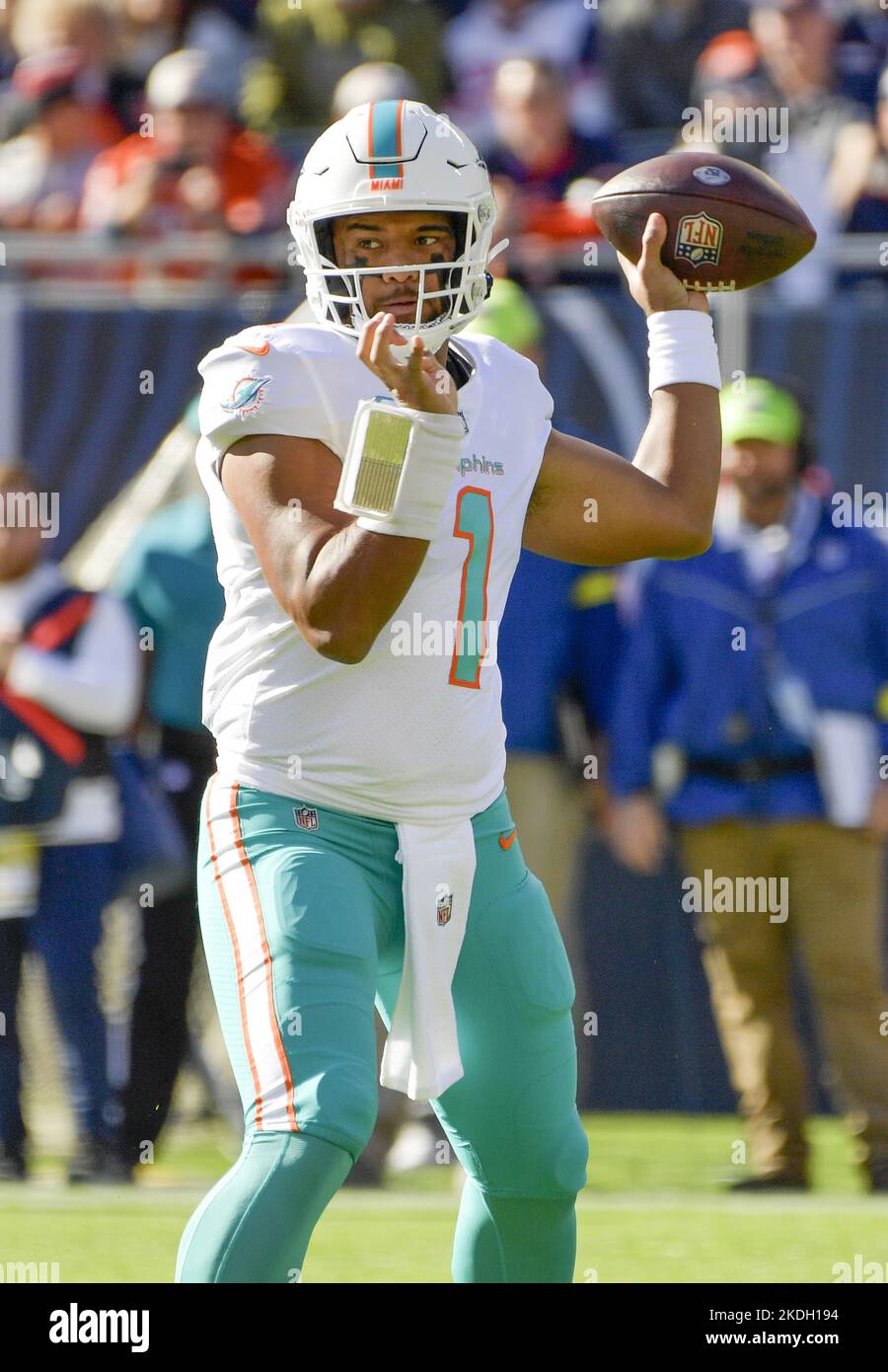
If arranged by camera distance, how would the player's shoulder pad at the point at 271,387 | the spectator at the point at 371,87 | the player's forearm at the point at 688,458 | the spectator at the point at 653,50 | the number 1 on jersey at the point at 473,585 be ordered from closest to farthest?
the player's shoulder pad at the point at 271,387 < the number 1 on jersey at the point at 473,585 < the player's forearm at the point at 688,458 < the spectator at the point at 371,87 < the spectator at the point at 653,50

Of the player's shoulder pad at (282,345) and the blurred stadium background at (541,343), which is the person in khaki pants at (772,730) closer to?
the blurred stadium background at (541,343)

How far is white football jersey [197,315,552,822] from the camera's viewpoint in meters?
2.91

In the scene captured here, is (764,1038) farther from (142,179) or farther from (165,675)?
(142,179)

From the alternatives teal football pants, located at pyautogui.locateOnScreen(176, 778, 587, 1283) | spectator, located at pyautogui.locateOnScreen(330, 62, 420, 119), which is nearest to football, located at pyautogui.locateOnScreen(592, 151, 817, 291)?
teal football pants, located at pyautogui.locateOnScreen(176, 778, 587, 1283)

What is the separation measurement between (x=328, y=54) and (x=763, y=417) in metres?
2.95

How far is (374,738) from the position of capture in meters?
2.95

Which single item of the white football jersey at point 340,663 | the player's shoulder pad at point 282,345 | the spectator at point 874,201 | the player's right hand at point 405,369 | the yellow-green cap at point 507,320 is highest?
the spectator at point 874,201

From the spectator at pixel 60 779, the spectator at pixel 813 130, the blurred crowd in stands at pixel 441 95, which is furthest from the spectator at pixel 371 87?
the spectator at pixel 60 779

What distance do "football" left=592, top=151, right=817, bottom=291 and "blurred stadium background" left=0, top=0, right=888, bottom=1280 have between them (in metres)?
1.89

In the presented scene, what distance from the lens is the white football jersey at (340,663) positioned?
291 centimetres

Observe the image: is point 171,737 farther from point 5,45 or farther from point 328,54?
point 5,45

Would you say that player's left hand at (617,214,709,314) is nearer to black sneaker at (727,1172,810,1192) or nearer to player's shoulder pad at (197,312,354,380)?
player's shoulder pad at (197,312,354,380)

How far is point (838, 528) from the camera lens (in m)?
5.73

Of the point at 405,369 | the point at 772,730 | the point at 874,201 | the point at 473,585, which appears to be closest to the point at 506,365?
the point at 473,585
